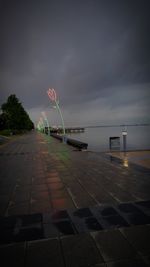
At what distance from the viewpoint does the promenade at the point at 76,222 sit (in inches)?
98.2

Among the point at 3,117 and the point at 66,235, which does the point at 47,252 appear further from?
the point at 3,117

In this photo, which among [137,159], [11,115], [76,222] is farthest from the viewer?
[11,115]

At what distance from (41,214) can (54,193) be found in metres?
1.26

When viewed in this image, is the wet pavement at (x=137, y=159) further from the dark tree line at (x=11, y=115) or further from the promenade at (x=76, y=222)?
the dark tree line at (x=11, y=115)

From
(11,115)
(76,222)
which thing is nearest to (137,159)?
(76,222)

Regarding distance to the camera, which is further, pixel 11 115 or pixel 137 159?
pixel 11 115

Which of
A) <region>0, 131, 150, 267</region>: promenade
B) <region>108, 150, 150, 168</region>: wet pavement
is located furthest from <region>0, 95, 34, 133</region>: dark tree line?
<region>0, 131, 150, 267</region>: promenade

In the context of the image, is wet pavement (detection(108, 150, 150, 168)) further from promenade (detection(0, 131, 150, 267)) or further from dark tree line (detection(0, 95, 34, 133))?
dark tree line (detection(0, 95, 34, 133))

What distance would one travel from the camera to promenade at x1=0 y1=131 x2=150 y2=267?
2.49 meters

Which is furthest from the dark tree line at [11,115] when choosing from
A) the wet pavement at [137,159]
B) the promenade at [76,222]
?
the promenade at [76,222]

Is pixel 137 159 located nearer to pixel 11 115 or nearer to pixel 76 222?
pixel 76 222

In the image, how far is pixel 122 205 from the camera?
4039 millimetres

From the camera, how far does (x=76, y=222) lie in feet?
11.0

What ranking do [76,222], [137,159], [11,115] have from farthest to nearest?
1. [11,115]
2. [137,159]
3. [76,222]
